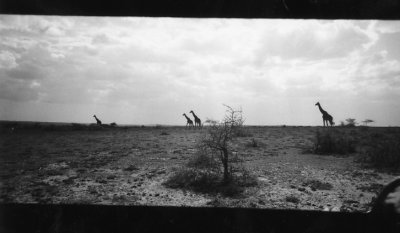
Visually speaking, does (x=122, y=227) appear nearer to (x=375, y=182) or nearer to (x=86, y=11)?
(x=86, y=11)

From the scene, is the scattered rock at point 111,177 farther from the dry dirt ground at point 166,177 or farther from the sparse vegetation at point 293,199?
the sparse vegetation at point 293,199

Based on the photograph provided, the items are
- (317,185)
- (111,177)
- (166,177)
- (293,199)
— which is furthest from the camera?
(111,177)

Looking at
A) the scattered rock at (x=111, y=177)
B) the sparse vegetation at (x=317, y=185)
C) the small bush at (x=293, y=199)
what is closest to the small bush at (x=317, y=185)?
the sparse vegetation at (x=317, y=185)

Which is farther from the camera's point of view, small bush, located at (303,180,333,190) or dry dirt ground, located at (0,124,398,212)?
small bush, located at (303,180,333,190)

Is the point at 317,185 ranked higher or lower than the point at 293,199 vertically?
higher

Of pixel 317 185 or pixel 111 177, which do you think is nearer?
pixel 317 185

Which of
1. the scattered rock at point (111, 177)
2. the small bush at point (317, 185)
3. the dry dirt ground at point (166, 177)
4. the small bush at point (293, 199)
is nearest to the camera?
the small bush at point (293, 199)

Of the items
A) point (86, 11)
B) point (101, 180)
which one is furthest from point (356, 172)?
point (86, 11)

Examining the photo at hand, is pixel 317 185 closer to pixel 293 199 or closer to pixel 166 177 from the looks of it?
pixel 293 199

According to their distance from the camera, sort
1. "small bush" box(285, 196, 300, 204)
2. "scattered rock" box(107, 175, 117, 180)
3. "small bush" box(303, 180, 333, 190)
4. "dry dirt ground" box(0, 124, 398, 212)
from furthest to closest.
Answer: "scattered rock" box(107, 175, 117, 180) < "small bush" box(303, 180, 333, 190) < "dry dirt ground" box(0, 124, 398, 212) < "small bush" box(285, 196, 300, 204)

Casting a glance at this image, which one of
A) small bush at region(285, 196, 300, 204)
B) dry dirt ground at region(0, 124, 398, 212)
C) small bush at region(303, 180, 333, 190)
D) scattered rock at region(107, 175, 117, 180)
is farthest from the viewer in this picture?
scattered rock at region(107, 175, 117, 180)

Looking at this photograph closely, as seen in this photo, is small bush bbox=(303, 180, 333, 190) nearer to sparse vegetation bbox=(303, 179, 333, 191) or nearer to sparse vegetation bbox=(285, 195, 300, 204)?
sparse vegetation bbox=(303, 179, 333, 191)

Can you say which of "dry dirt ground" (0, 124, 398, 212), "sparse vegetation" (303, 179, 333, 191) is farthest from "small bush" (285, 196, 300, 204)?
"sparse vegetation" (303, 179, 333, 191)

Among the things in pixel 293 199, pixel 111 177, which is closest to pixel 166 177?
pixel 111 177
